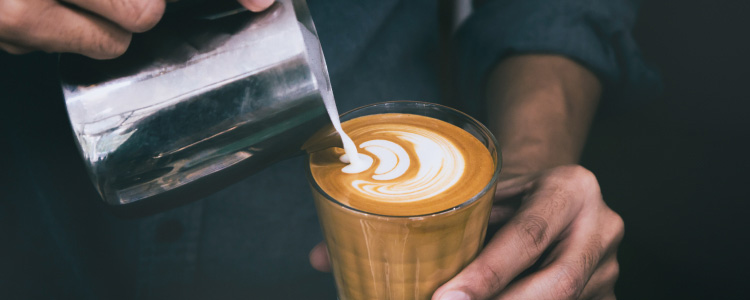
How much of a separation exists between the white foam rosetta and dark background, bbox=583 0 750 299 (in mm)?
1318

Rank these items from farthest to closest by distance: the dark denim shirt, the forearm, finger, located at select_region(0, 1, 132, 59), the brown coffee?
the forearm
the dark denim shirt
the brown coffee
finger, located at select_region(0, 1, 132, 59)

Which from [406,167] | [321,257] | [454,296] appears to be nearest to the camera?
[454,296]

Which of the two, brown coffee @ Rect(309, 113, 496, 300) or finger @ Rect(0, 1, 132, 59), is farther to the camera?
brown coffee @ Rect(309, 113, 496, 300)

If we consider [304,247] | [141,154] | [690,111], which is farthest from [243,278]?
[690,111]

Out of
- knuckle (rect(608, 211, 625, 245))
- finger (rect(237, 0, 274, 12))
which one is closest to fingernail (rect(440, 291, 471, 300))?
knuckle (rect(608, 211, 625, 245))

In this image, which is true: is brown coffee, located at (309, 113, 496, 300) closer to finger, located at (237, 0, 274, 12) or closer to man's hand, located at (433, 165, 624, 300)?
man's hand, located at (433, 165, 624, 300)

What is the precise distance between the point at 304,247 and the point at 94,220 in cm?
47

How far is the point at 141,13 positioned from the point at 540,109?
0.86 meters

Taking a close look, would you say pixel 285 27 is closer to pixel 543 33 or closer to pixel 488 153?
pixel 488 153

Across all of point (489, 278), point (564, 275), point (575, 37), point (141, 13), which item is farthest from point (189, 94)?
point (575, 37)

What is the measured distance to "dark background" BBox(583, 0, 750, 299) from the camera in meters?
1.80


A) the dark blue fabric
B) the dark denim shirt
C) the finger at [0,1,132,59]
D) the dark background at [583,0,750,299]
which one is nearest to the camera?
the finger at [0,1,132,59]

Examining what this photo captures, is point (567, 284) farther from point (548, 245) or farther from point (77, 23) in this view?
point (77, 23)

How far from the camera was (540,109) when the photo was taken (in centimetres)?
114
